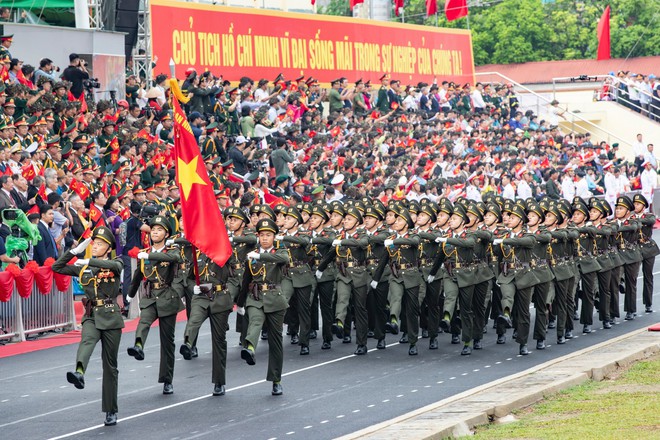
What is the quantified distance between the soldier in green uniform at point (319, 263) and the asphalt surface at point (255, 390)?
1.07 ft

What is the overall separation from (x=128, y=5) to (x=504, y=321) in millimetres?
13597

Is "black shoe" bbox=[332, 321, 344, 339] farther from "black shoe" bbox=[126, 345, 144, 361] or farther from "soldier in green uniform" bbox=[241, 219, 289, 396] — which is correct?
"black shoe" bbox=[126, 345, 144, 361]

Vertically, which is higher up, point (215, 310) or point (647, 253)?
point (647, 253)

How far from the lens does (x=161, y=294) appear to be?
1299 cm

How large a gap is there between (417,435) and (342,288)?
20.0ft

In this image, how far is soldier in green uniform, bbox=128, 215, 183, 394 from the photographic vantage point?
12.8 m

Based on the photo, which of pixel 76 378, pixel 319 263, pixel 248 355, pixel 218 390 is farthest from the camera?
pixel 319 263

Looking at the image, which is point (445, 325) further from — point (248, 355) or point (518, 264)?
point (248, 355)

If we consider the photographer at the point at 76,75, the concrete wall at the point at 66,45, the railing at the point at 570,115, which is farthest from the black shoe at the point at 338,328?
the railing at the point at 570,115

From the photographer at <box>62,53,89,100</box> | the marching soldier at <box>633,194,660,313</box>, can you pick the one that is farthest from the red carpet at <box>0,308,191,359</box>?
the marching soldier at <box>633,194,660,313</box>

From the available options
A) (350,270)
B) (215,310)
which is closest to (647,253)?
(350,270)

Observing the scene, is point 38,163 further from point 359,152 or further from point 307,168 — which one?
point 359,152

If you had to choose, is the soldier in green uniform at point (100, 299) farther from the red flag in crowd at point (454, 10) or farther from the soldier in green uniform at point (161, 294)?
the red flag in crowd at point (454, 10)

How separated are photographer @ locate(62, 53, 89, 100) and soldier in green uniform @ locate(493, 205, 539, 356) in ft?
32.3
